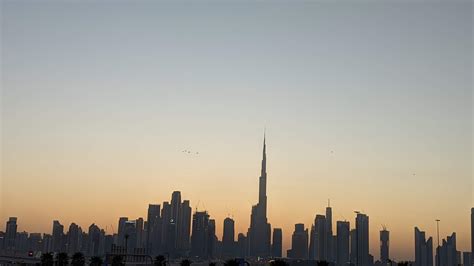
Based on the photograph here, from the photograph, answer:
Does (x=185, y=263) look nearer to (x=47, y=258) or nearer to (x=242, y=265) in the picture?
(x=47, y=258)

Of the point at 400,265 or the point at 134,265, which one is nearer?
the point at 400,265

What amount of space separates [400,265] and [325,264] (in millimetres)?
16694

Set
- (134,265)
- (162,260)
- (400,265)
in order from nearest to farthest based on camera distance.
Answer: (400,265) → (162,260) → (134,265)

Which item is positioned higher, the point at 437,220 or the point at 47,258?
the point at 437,220

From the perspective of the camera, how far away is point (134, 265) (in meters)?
195

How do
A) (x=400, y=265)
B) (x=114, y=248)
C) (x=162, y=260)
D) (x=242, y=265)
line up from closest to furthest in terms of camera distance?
1. (x=242, y=265)
2. (x=400, y=265)
3. (x=114, y=248)
4. (x=162, y=260)

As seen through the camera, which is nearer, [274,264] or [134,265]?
[274,264]

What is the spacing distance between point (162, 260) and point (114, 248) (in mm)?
16574

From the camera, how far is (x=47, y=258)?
15112 centimetres

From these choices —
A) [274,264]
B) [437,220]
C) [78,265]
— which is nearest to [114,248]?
[78,265]

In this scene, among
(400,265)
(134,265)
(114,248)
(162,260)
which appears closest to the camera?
(400,265)

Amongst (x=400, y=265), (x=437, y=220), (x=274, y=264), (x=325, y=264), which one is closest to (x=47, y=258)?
(x=274, y=264)

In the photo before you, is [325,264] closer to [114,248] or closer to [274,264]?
[274,264]

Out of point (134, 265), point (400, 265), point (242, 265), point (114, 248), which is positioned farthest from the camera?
point (134, 265)
